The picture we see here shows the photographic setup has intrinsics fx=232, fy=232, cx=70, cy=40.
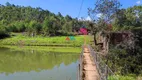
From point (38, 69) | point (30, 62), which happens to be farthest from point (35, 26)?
point (38, 69)

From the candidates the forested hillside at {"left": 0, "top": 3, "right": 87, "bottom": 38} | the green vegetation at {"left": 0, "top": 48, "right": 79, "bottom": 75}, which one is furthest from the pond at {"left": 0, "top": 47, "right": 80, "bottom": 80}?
the forested hillside at {"left": 0, "top": 3, "right": 87, "bottom": 38}

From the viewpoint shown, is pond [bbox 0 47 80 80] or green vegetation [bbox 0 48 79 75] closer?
pond [bbox 0 47 80 80]

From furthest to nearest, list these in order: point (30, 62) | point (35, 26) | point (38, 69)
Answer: point (35, 26) → point (30, 62) → point (38, 69)

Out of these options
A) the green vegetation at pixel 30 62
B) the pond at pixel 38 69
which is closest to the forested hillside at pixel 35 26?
the green vegetation at pixel 30 62

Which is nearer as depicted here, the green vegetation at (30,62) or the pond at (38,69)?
the pond at (38,69)

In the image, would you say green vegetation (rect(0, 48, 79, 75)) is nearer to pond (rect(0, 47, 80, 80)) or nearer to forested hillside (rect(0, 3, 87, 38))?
pond (rect(0, 47, 80, 80))

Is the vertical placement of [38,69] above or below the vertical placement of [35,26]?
below

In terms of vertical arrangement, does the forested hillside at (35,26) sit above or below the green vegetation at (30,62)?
above

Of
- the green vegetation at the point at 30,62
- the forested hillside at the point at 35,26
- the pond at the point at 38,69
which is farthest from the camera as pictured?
the forested hillside at the point at 35,26

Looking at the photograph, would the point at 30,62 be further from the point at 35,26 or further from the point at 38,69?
the point at 35,26

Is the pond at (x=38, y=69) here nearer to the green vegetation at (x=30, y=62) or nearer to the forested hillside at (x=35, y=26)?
the green vegetation at (x=30, y=62)

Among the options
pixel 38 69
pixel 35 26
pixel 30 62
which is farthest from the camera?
pixel 35 26

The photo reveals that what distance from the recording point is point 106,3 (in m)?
24.7

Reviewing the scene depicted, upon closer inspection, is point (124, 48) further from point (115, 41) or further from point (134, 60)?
point (115, 41)
